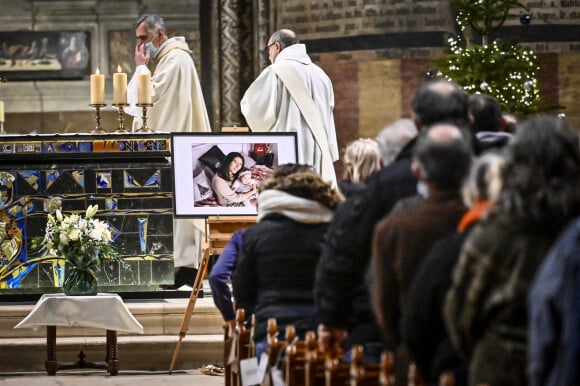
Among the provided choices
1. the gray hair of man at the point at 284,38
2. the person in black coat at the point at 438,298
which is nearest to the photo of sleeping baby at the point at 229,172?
the gray hair of man at the point at 284,38

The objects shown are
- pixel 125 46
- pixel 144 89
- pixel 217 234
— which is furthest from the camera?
pixel 125 46

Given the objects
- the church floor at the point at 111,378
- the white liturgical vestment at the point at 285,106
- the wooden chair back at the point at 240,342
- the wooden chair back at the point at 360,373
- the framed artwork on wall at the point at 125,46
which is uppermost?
the framed artwork on wall at the point at 125,46

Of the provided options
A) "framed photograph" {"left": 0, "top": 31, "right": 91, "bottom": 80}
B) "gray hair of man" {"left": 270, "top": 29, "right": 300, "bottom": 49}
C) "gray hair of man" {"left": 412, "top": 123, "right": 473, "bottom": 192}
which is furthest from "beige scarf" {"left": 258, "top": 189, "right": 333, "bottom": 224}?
"framed photograph" {"left": 0, "top": 31, "right": 91, "bottom": 80}

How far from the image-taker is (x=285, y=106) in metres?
11.2

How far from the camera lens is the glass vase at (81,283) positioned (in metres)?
9.94

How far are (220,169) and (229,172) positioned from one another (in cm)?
6

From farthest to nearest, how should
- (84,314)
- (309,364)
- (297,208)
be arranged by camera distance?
(84,314) < (297,208) < (309,364)

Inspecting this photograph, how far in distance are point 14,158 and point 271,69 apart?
212 cm

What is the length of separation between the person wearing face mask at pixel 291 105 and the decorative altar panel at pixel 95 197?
0.83 metres

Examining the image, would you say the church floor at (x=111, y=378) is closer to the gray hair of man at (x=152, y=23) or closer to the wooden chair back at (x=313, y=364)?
the gray hair of man at (x=152, y=23)

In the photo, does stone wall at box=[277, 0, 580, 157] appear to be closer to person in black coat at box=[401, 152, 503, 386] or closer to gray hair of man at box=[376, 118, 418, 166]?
gray hair of man at box=[376, 118, 418, 166]

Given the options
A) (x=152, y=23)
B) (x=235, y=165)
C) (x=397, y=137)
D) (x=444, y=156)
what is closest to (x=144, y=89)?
(x=152, y=23)

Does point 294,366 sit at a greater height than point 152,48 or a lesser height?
lesser

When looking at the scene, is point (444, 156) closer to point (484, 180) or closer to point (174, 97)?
point (484, 180)
